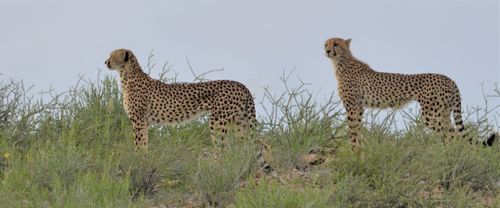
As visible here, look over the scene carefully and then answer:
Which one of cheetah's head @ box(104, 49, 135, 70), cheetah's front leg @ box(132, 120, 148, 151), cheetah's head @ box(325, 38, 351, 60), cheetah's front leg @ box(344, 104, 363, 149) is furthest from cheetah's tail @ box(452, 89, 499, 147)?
cheetah's head @ box(104, 49, 135, 70)

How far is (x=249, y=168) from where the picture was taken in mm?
9281

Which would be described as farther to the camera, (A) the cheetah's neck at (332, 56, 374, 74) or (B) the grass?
(A) the cheetah's neck at (332, 56, 374, 74)

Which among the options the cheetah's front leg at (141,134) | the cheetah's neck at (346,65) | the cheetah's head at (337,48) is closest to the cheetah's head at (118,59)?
the cheetah's front leg at (141,134)

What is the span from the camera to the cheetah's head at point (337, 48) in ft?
36.3

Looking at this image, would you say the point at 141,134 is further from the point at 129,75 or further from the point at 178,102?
the point at 129,75

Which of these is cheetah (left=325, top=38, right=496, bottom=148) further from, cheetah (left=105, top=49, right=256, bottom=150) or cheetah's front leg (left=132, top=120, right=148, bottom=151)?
cheetah's front leg (left=132, top=120, right=148, bottom=151)

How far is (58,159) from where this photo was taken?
29.9 feet

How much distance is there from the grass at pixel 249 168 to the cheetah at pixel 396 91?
0.90ft

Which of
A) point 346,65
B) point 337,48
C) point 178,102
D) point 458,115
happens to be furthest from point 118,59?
point 458,115

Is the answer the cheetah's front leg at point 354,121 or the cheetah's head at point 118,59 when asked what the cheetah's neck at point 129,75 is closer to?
the cheetah's head at point 118,59

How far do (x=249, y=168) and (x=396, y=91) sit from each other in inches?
91.9

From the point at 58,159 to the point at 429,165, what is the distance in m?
3.19

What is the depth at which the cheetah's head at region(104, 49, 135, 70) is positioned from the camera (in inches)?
406

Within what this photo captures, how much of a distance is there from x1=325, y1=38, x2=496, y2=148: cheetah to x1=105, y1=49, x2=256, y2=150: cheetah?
4.31 ft
